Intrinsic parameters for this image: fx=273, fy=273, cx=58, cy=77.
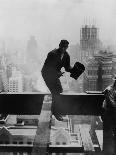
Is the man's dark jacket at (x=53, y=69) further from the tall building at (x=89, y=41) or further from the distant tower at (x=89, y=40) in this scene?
the distant tower at (x=89, y=40)

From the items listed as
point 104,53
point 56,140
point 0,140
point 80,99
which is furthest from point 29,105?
point 104,53

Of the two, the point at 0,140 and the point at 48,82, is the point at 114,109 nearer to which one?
the point at 48,82

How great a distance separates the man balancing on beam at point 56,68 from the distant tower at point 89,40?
69.8 ft

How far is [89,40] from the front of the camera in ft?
85.8

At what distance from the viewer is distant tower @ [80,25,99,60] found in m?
25.4

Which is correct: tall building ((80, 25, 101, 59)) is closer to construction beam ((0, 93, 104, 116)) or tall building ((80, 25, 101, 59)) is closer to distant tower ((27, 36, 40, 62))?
distant tower ((27, 36, 40, 62))

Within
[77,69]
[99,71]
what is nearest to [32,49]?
[99,71]

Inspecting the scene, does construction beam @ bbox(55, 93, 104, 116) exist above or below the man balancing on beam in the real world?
below

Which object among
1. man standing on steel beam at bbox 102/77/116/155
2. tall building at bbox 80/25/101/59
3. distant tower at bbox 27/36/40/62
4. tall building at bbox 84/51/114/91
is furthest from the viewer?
distant tower at bbox 27/36/40/62

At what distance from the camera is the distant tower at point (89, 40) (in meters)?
25.4

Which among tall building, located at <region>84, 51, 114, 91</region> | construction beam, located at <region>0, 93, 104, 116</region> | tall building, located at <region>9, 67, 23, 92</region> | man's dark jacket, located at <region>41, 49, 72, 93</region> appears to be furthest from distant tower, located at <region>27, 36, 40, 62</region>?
man's dark jacket, located at <region>41, 49, 72, 93</region>

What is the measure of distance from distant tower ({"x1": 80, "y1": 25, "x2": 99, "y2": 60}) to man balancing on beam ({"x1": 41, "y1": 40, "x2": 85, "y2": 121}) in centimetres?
2129

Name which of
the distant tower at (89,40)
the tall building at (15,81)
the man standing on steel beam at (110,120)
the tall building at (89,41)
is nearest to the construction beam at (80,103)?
the man standing on steel beam at (110,120)

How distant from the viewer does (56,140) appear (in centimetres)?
1517
